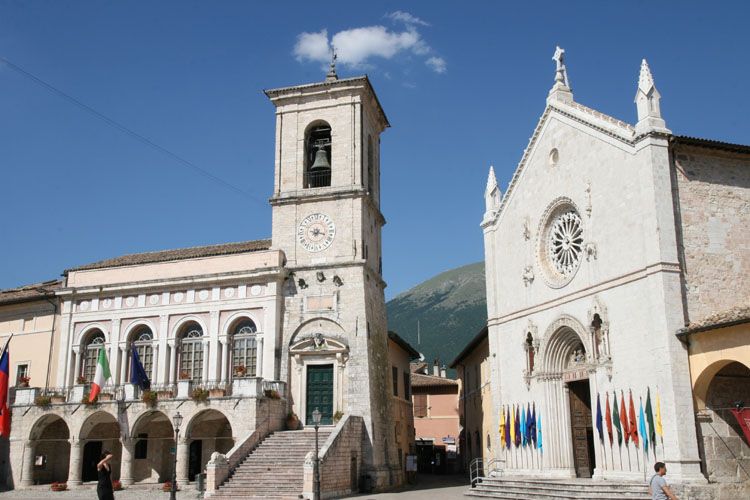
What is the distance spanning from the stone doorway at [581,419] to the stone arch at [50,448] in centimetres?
2163

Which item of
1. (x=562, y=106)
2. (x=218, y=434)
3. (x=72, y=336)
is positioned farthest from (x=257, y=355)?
(x=562, y=106)

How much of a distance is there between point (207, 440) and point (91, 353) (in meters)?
7.65

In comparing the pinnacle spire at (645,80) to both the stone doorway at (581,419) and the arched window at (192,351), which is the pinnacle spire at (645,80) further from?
the arched window at (192,351)

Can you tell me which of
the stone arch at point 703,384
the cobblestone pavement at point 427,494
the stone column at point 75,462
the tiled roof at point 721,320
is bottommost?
the cobblestone pavement at point 427,494

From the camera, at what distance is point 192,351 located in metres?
33.9

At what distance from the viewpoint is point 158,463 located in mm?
33031

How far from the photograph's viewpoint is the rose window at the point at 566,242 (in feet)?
86.4

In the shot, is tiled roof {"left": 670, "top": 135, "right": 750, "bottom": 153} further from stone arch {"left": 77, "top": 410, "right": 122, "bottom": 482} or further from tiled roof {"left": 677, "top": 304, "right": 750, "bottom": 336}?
stone arch {"left": 77, "top": 410, "right": 122, "bottom": 482}

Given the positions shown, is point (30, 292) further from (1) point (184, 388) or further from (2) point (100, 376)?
(1) point (184, 388)

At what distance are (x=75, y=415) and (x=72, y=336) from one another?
4.79 m

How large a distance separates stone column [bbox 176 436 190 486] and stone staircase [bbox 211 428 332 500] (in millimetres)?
3341

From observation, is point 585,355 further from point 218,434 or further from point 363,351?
point 218,434

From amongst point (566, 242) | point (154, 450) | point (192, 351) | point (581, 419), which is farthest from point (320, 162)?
point (581, 419)

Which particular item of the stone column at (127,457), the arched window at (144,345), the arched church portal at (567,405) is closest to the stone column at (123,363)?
the arched window at (144,345)
